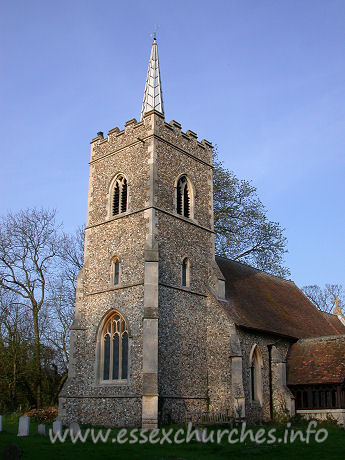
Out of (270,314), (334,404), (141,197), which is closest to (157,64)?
(141,197)

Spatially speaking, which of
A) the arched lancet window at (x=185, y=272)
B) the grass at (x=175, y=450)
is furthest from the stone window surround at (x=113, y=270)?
the grass at (x=175, y=450)

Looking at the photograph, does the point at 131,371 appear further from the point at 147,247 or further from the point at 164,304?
the point at 147,247

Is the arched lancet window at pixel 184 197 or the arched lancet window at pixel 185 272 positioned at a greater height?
the arched lancet window at pixel 184 197

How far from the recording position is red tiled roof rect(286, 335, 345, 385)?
1967 centimetres

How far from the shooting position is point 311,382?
19875 millimetres

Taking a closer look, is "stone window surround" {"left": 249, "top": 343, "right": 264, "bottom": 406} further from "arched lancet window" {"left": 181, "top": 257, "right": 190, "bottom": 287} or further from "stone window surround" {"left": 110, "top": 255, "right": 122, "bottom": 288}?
"stone window surround" {"left": 110, "top": 255, "right": 122, "bottom": 288}

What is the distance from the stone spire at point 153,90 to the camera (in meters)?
25.0

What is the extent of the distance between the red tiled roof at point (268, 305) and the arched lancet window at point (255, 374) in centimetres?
106

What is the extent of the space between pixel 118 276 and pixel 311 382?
867 centimetres

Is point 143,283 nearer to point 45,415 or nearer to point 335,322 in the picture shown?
point 45,415

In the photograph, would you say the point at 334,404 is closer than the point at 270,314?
Yes

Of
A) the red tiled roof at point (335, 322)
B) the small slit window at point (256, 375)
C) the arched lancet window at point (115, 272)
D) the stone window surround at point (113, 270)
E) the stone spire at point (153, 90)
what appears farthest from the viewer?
the red tiled roof at point (335, 322)

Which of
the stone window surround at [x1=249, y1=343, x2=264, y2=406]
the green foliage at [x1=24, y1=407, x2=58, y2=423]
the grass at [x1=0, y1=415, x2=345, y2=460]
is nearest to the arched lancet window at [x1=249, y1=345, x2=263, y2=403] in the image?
the stone window surround at [x1=249, y1=343, x2=264, y2=406]

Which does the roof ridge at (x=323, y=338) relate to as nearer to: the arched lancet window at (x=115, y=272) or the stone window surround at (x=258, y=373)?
the stone window surround at (x=258, y=373)
